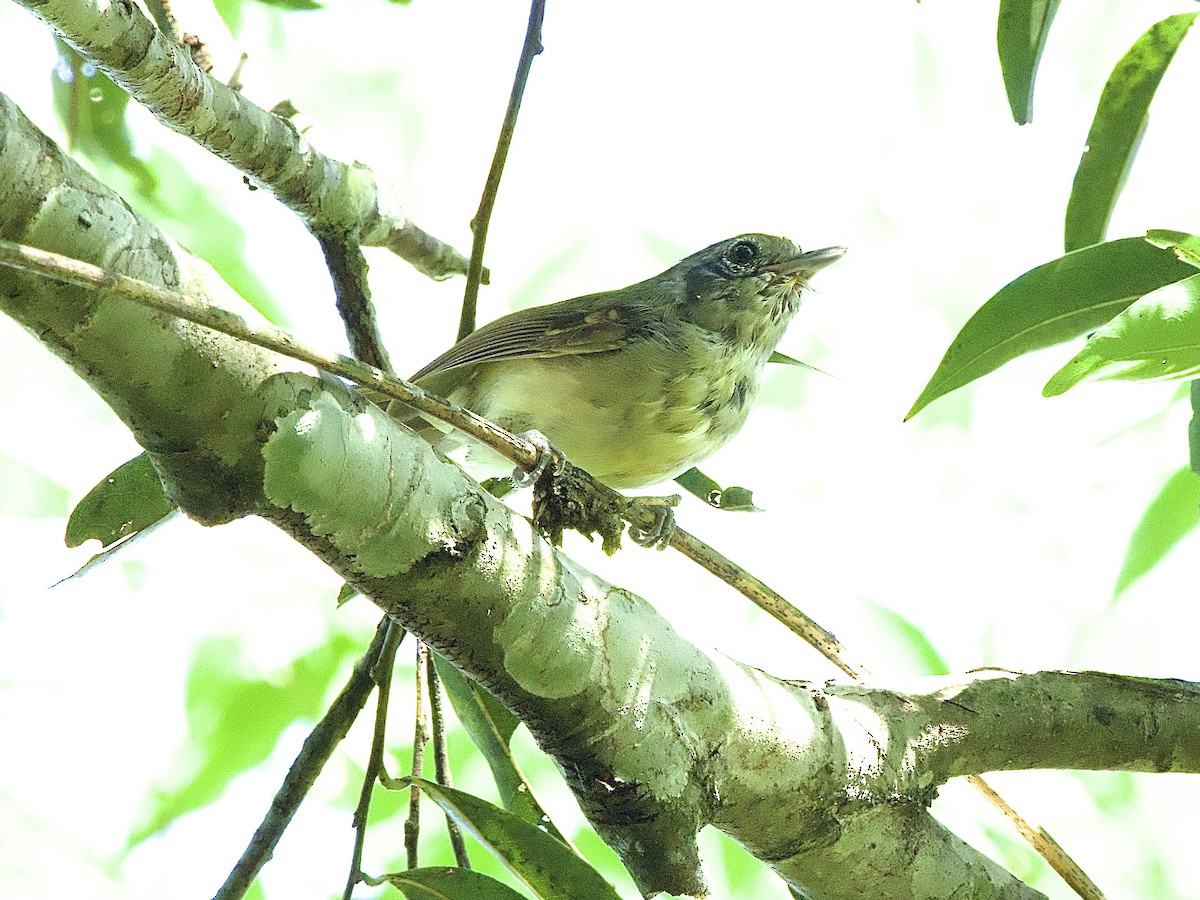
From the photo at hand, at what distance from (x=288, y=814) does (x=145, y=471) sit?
0.67 m

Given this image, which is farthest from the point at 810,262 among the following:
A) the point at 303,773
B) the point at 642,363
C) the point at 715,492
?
the point at 303,773

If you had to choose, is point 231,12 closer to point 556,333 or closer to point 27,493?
point 556,333

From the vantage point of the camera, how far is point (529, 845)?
196 cm

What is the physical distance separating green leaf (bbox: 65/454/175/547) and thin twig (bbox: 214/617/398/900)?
465 millimetres

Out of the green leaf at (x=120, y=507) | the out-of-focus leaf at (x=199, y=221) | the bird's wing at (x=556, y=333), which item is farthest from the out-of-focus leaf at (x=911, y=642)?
the green leaf at (x=120, y=507)

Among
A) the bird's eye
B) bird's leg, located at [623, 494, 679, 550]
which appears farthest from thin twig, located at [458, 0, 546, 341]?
the bird's eye

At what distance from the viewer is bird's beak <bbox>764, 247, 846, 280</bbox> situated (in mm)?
3506

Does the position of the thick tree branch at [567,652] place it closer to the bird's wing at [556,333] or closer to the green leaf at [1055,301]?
the green leaf at [1055,301]

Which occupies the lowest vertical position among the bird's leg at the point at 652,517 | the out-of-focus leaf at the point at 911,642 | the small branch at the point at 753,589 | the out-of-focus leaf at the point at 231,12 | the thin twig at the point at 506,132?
the small branch at the point at 753,589

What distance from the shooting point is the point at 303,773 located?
208 centimetres

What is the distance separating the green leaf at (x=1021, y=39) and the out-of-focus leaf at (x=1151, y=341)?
746mm

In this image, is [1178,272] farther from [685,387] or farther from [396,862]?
[396,862]

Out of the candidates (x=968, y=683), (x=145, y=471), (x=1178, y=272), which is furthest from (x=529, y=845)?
(x=1178, y=272)

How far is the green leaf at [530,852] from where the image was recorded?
6.29 ft
